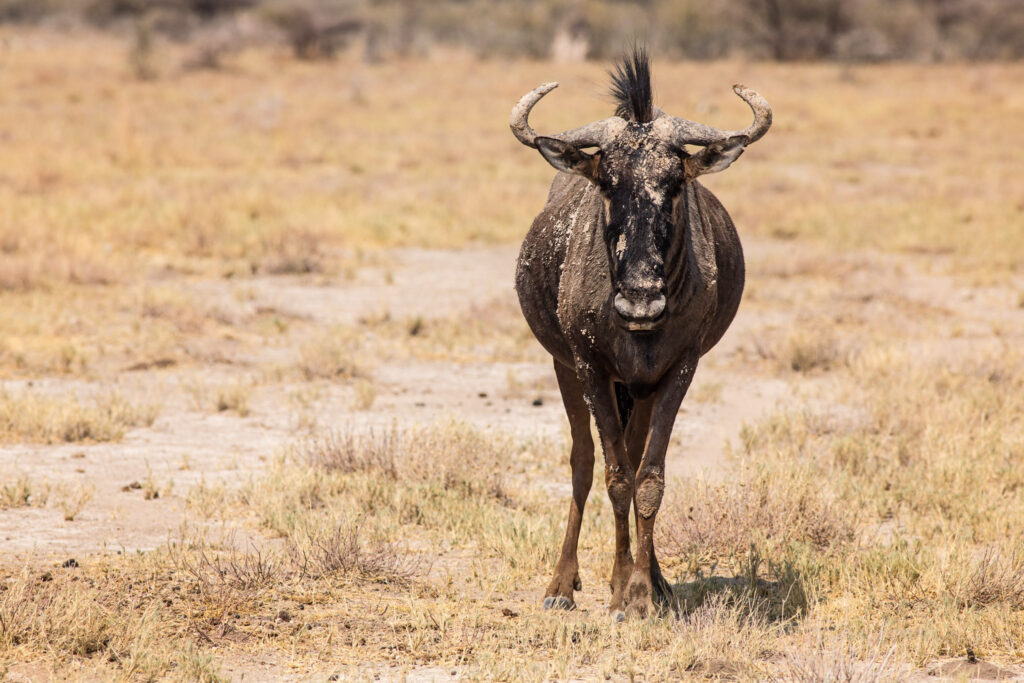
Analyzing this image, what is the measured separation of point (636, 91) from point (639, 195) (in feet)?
1.88

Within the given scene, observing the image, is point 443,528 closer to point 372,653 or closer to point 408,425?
point 372,653

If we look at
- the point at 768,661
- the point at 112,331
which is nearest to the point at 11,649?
the point at 768,661

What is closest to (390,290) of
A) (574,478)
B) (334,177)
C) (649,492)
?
(334,177)

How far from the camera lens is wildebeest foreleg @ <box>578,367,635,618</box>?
531 cm

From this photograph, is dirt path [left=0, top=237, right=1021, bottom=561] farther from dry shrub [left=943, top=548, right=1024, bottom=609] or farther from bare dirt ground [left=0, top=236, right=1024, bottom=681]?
dry shrub [left=943, top=548, right=1024, bottom=609]

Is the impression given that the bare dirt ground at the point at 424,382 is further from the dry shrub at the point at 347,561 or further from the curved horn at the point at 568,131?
the curved horn at the point at 568,131

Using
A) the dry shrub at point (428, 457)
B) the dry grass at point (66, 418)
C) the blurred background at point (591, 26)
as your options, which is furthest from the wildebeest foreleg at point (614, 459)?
the blurred background at point (591, 26)

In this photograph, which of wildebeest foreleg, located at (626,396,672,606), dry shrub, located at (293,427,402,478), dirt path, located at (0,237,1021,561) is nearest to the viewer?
Result: wildebeest foreleg, located at (626,396,672,606)

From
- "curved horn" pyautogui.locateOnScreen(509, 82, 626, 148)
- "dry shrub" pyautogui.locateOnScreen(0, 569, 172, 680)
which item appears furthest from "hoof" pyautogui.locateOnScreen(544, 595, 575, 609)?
"curved horn" pyautogui.locateOnScreen(509, 82, 626, 148)

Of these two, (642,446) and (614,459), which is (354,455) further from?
(614,459)

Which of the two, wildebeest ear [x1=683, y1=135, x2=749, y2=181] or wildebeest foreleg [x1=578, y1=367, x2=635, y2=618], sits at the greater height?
wildebeest ear [x1=683, y1=135, x2=749, y2=181]

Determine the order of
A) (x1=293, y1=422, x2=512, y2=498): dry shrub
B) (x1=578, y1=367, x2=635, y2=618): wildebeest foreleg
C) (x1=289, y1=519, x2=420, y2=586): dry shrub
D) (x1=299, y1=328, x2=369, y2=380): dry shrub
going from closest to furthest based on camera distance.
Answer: (x1=578, y1=367, x2=635, y2=618): wildebeest foreleg → (x1=289, y1=519, x2=420, y2=586): dry shrub → (x1=293, y1=422, x2=512, y2=498): dry shrub → (x1=299, y1=328, x2=369, y2=380): dry shrub

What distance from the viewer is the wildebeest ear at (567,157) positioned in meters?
4.88

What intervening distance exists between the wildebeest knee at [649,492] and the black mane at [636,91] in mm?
1670
